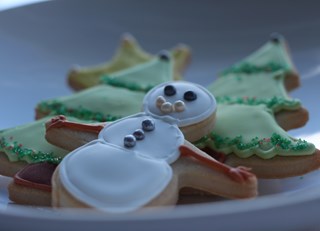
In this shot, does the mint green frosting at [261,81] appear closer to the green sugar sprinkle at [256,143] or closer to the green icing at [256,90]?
the green icing at [256,90]

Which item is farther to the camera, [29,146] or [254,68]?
[254,68]

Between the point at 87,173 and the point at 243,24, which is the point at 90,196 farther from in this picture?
the point at 243,24

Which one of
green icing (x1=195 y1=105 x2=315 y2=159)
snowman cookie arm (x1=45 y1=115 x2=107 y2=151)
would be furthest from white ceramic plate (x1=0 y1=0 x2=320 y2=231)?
snowman cookie arm (x1=45 y1=115 x2=107 y2=151)

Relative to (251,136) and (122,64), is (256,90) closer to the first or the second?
(251,136)

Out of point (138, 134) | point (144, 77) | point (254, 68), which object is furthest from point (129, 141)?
point (254, 68)

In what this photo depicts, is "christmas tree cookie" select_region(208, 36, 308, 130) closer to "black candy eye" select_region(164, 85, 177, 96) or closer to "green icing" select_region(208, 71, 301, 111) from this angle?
"green icing" select_region(208, 71, 301, 111)
